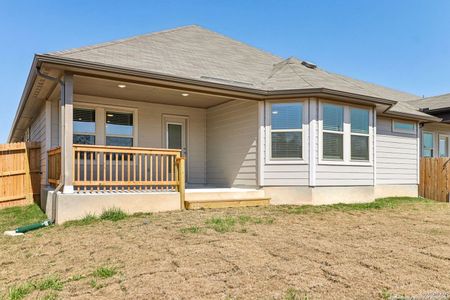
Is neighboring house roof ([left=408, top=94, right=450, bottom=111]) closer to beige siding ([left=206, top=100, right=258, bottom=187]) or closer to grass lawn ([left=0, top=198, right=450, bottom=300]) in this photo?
grass lawn ([left=0, top=198, right=450, bottom=300])

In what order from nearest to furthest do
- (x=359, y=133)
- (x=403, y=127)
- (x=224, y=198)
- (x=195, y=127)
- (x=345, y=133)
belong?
(x=224, y=198), (x=345, y=133), (x=359, y=133), (x=195, y=127), (x=403, y=127)

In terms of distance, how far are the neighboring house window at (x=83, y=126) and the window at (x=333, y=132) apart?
20.8 ft

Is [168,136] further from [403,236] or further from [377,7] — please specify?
[377,7]

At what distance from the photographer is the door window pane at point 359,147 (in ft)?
29.6

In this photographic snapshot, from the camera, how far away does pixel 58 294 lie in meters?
2.83

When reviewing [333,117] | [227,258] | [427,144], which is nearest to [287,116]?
[333,117]

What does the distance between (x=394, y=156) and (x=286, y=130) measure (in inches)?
201

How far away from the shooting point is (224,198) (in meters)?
7.81

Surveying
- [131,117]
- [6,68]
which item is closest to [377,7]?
[131,117]

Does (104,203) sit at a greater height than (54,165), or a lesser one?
lesser

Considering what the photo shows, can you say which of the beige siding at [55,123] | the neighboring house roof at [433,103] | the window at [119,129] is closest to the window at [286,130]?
the window at [119,129]

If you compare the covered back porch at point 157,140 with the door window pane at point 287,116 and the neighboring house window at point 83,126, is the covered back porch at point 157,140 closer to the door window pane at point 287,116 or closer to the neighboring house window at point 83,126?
the neighboring house window at point 83,126

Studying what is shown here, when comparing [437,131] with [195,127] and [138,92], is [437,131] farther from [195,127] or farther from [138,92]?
[138,92]

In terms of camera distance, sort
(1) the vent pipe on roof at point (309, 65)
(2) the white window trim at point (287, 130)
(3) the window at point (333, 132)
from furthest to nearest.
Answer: (1) the vent pipe on roof at point (309, 65) < (3) the window at point (333, 132) < (2) the white window trim at point (287, 130)
